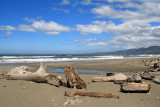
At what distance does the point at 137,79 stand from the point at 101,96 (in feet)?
12.2

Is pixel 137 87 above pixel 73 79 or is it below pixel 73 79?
below

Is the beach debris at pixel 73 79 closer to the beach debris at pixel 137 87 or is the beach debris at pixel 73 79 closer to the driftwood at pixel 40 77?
the driftwood at pixel 40 77

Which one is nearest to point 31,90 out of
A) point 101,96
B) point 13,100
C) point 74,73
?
point 13,100

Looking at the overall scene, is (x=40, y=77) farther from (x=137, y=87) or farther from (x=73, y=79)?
(x=137, y=87)

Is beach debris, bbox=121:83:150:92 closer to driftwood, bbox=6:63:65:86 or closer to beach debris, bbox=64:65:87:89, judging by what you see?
beach debris, bbox=64:65:87:89

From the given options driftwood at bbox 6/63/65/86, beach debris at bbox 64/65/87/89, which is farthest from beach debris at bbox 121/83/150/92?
driftwood at bbox 6/63/65/86

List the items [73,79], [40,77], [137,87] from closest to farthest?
[137,87]
[73,79]
[40,77]

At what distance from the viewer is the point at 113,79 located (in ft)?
31.9

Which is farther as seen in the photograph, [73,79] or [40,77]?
[40,77]

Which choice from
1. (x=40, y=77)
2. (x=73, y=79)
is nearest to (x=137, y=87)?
(x=73, y=79)

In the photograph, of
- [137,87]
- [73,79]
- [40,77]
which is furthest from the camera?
[40,77]

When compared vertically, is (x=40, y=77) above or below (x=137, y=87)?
above

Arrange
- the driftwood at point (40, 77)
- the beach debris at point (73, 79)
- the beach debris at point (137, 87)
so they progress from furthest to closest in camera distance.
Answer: the driftwood at point (40, 77)
the beach debris at point (73, 79)
the beach debris at point (137, 87)

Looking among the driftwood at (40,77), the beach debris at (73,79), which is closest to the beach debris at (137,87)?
the beach debris at (73,79)
